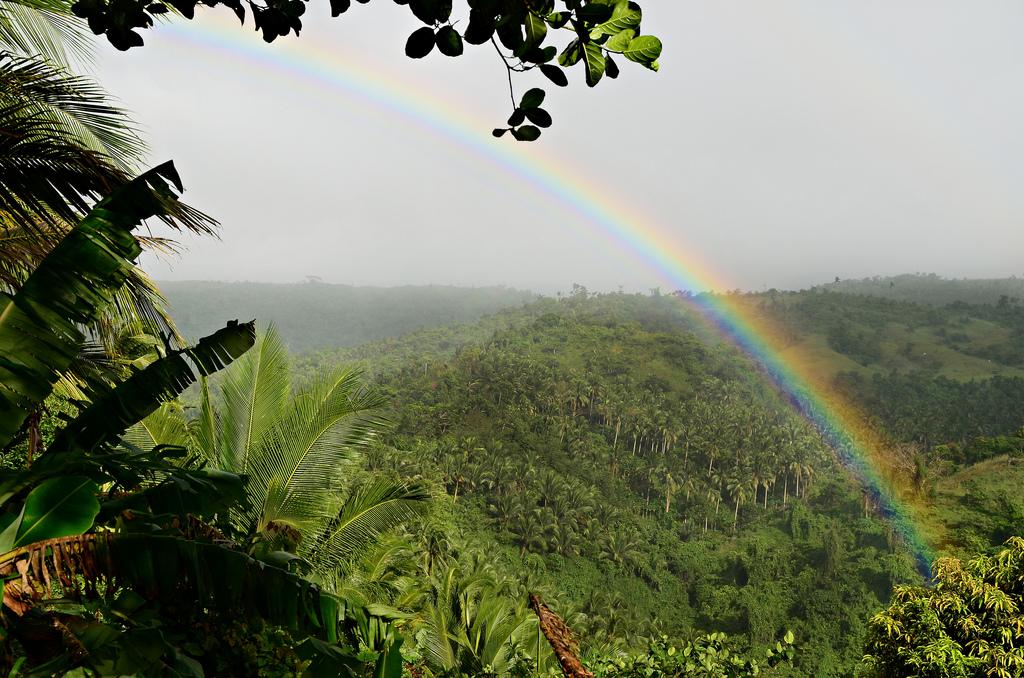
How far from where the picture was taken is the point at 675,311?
129 metres

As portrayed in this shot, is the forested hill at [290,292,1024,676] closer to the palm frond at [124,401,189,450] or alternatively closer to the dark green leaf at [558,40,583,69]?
the palm frond at [124,401,189,450]

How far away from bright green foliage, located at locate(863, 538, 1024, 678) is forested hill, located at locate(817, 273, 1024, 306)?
133 meters

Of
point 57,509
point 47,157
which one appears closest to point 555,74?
point 57,509

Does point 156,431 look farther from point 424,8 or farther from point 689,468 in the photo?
point 689,468

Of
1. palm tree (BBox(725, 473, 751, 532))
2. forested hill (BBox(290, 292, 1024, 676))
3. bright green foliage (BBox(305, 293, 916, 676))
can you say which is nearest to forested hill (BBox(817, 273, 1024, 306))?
forested hill (BBox(290, 292, 1024, 676))

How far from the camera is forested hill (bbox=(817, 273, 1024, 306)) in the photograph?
132500 millimetres

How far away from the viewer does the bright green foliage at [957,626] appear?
26.4 ft

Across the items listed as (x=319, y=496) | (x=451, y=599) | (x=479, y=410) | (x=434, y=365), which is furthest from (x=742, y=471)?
(x=319, y=496)

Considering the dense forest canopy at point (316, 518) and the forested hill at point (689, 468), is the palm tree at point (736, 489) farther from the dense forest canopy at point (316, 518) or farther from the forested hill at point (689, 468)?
the dense forest canopy at point (316, 518)

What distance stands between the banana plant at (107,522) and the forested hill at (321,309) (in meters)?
131

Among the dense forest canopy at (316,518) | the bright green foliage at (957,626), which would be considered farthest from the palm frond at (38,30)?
the bright green foliage at (957,626)

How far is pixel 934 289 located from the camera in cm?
14738

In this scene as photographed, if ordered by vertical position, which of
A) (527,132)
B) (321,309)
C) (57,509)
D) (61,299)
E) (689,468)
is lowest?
(689,468)

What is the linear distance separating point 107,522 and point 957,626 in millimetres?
11019
